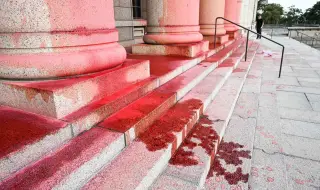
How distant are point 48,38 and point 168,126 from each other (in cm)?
137

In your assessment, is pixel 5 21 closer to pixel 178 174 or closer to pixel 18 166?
pixel 18 166

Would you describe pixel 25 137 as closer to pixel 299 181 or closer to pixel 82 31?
pixel 82 31

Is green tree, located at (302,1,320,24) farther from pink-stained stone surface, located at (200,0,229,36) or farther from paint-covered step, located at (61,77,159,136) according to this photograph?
paint-covered step, located at (61,77,159,136)

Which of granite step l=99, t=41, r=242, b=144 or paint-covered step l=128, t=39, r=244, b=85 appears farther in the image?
paint-covered step l=128, t=39, r=244, b=85

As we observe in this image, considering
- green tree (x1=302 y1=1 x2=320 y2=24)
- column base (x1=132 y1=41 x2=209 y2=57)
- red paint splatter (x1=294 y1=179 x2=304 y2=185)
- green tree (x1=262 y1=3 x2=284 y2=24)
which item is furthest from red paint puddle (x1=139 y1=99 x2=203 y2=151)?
green tree (x1=302 y1=1 x2=320 y2=24)

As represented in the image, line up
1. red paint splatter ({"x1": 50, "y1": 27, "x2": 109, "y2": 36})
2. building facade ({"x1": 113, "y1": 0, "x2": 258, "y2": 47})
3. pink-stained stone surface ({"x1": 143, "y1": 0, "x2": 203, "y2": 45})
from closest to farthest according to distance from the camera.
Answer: red paint splatter ({"x1": 50, "y1": 27, "x2": 109, "y2": 36})
pink-stained stone surface ({"x1": 143, "y1": 0, "x2": 203, "y2": 45})
building facade ({"x1": 113, "y1": 0, "x2": 258, "y2": 47})

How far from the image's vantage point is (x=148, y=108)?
89.3 inches

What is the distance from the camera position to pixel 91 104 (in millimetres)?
2053

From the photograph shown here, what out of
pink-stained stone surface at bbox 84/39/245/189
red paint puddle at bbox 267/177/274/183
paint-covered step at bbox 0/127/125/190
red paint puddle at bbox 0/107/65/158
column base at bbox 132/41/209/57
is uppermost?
column base at bbox 132/41/209/57

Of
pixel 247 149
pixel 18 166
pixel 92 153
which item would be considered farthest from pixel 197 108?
pixel 18 166

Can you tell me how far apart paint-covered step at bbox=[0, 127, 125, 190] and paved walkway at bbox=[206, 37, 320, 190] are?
2.91ft

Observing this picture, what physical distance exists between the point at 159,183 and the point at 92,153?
0.55 meters

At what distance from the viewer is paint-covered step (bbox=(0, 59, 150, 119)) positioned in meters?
1.78

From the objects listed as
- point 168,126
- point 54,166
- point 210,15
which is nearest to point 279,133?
point 168,126
